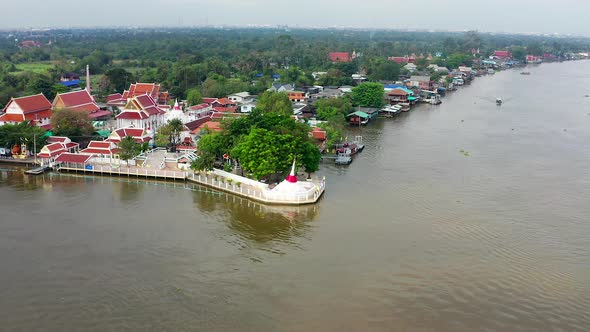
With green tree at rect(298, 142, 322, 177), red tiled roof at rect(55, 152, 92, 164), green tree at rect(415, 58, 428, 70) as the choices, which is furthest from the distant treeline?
green tree at rect(298, 142, 322, 177)

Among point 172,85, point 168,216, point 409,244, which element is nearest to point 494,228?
point 409,244

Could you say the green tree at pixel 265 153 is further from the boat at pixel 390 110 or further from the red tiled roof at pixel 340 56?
the red tiled roof at pixel 340 56

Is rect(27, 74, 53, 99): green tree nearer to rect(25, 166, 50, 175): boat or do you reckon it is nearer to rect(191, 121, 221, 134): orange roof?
rect(191, 121, 221, 134): orange roof

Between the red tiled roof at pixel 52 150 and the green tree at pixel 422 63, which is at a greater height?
the green tree at pixel 422 63

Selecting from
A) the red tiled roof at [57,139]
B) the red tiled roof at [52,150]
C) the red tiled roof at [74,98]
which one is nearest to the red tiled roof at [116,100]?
the red tiled roof at [74,98]

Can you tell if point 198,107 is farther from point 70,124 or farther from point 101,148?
point 101,148

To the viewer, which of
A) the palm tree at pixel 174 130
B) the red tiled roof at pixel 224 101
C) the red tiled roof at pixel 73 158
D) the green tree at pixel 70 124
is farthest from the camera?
the red tiled roof at pixel 224 101

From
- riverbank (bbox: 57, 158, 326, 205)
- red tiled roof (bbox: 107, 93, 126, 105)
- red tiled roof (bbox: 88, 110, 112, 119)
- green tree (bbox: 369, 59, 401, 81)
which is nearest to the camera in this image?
riverbank (bbox: 57, 158, 326, 205)
